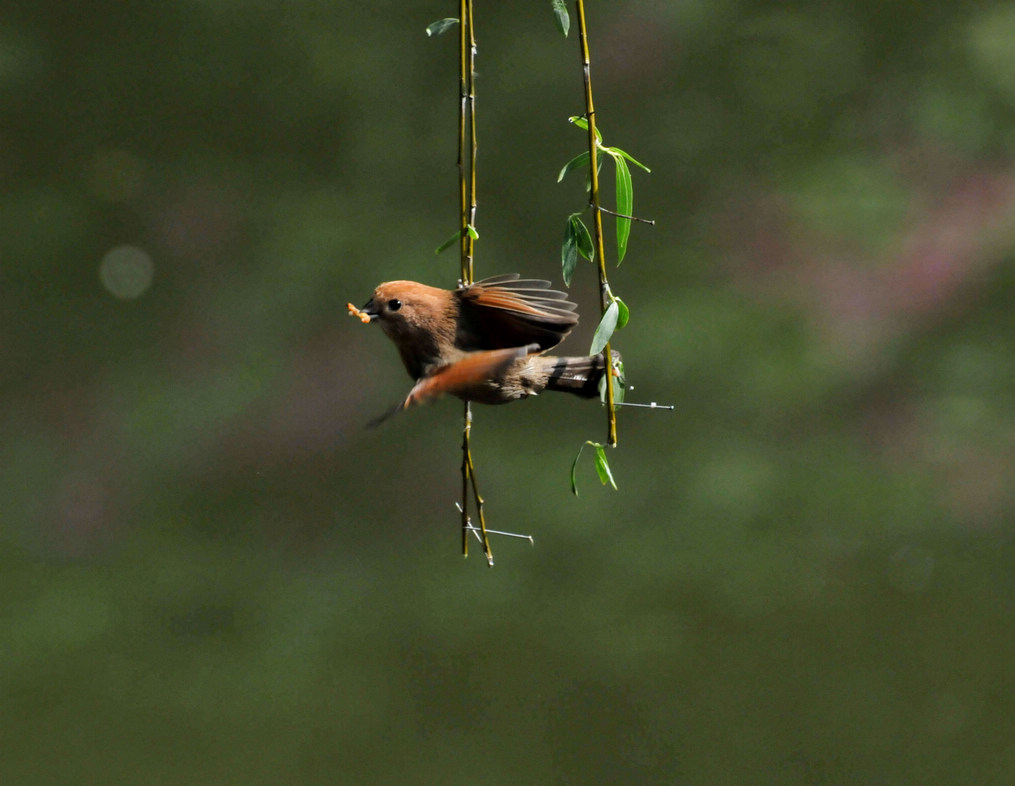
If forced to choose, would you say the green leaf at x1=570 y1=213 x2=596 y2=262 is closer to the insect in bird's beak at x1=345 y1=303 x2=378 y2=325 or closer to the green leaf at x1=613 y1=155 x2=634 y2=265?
the green leaf at x1=613 y1=155 x2=634 y2=265

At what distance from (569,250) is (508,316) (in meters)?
0.09

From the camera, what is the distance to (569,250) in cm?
57

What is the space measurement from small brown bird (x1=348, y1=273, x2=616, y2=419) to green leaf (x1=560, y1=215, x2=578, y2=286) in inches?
2.6

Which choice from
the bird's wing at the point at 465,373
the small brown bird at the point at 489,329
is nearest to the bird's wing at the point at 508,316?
the small brown bird at the point at 489,329

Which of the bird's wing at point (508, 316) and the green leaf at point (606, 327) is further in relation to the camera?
the bird's wing at point (508, 316)

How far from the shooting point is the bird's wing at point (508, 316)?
650 mm

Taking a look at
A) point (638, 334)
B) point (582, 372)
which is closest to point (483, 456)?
point (638, 334)

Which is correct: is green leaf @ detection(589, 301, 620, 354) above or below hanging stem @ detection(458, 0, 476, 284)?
below

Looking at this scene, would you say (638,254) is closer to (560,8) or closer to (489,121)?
(489,121)

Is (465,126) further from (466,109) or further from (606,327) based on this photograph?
(606,327)

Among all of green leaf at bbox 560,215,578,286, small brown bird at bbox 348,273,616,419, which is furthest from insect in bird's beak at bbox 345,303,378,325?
green leaf at bbox 560,215,578,286

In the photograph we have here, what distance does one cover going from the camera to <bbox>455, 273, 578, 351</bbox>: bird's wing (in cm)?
65

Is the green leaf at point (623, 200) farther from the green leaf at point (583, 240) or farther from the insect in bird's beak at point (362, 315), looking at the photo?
the insect in bird's beak at point (362, 315)

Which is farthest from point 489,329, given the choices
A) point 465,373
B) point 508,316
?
point 465,373
